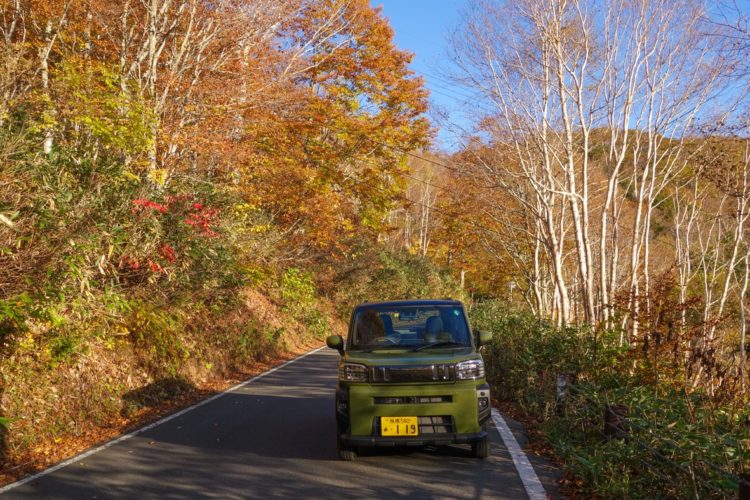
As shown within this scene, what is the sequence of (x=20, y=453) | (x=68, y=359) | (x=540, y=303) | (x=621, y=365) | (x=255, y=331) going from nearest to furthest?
(x=20, y=453) < (x=68, y=359) < (x=621, y=365) < (x=255, y=331) < (x=540, y=303)

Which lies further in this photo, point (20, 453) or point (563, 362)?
point (563, 362)

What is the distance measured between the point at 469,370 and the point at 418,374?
1.81ft

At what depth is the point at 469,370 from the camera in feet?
23.3

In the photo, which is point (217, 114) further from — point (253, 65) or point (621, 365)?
point (621, 365)

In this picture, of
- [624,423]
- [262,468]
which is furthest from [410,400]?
[624,423]

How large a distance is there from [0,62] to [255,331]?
10.3m

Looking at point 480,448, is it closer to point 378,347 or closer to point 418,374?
point 418,374

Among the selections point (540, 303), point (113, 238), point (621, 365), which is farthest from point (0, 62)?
point (540, 303)

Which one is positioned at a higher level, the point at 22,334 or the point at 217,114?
the point at 217,114

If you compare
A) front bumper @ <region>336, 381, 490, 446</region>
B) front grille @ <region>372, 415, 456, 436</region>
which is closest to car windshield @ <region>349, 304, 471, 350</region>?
front bumper @ <region>336, 381, 490, 446</region>

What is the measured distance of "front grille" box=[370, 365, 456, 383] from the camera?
6992 mm

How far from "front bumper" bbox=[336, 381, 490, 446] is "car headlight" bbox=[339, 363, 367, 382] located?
192 mm

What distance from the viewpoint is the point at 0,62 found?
33.6 feet

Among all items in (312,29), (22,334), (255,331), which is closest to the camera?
(22,334)
